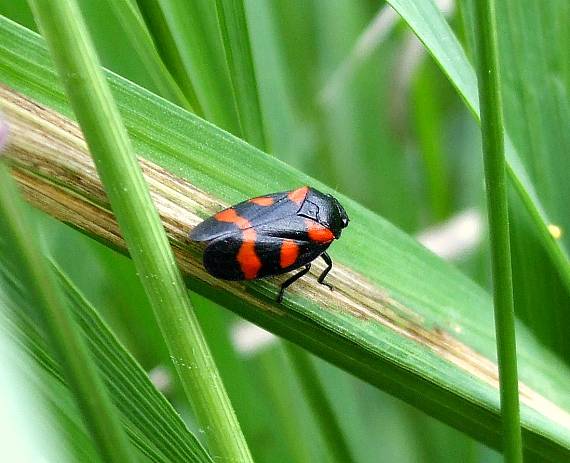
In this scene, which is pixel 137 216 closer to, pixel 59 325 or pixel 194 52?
pixel 59 325

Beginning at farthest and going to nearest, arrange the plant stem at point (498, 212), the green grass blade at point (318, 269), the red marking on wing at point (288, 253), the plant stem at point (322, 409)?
the plant stem at point (322, 409)
the red marking on wing at point (288, 253)
the green grass blade at point (318, 269)
the plant stem at point (498, 212)

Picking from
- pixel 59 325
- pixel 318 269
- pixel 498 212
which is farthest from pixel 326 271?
pixel 59 325

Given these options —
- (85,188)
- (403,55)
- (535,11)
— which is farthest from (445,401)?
(403,55)

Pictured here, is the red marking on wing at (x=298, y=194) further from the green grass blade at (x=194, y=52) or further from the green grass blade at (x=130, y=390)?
the green grass blade at (x=130, y=390)

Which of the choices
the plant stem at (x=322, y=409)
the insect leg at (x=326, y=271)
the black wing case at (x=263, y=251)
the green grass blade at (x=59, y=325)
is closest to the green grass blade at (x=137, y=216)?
the green grass blade at (x=59, y=325)

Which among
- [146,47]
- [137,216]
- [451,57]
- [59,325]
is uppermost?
[451,57]

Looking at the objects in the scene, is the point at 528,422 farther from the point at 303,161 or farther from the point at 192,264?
the point at 303,161

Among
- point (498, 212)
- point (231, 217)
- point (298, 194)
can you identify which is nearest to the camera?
point (498, 212)
